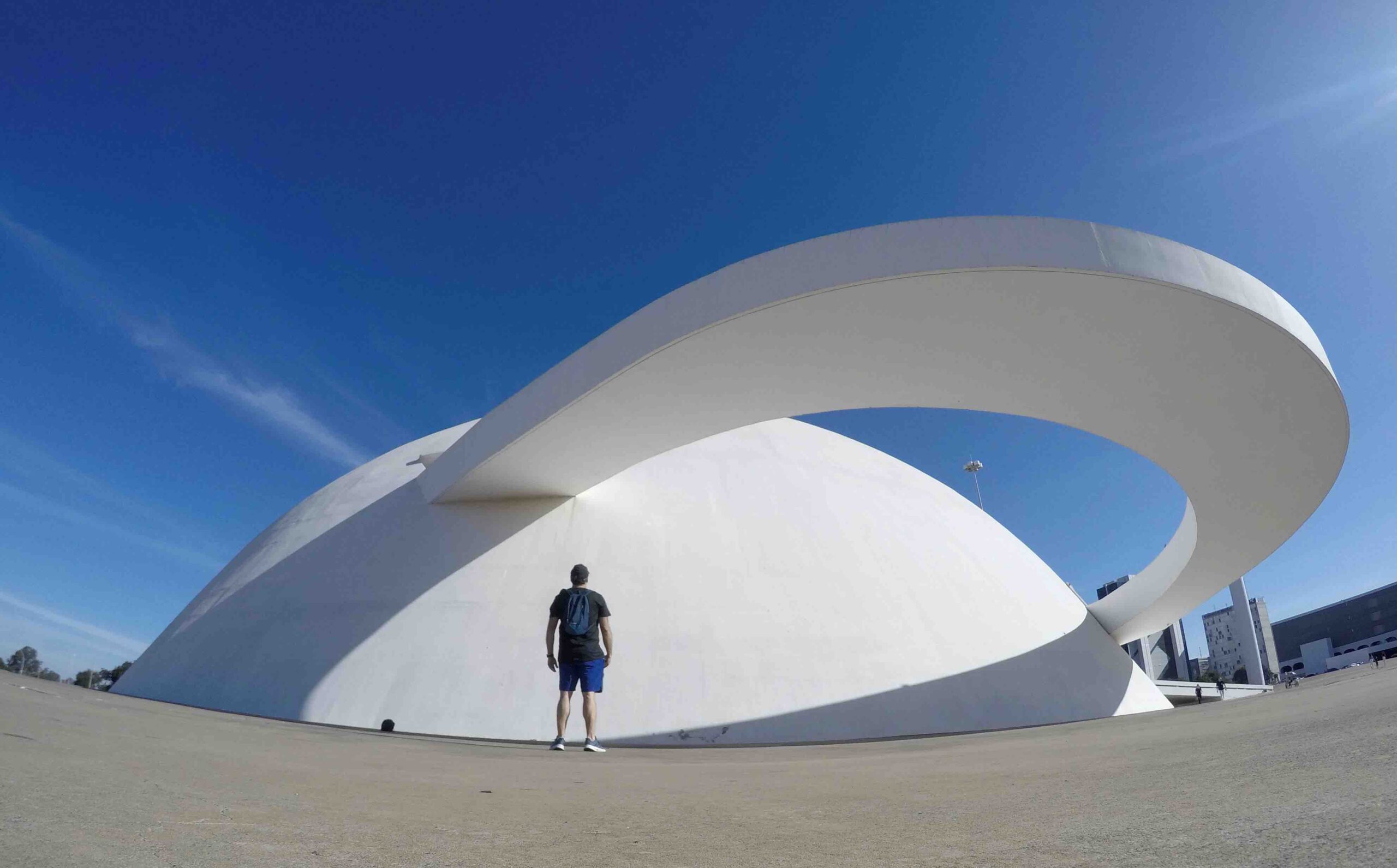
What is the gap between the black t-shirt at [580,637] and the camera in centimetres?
575

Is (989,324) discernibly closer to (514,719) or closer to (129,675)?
(514,719)

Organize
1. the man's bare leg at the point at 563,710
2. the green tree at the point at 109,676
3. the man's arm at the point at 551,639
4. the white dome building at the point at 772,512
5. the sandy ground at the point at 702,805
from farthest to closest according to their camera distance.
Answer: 1. the green tree at the point at 109,676
2. the white dome building at the point at 772,512
3. the man's arm at the point at 551,639
4. the man's bare leg at the point at 563,710
5. the sandy ground at the point at 702,805

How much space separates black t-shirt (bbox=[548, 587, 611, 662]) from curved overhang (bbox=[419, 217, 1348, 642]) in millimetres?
3378

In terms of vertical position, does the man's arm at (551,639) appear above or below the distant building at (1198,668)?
above

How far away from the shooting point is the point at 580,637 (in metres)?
5.76

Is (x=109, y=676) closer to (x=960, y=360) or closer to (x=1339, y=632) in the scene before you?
(x=960, y=360)

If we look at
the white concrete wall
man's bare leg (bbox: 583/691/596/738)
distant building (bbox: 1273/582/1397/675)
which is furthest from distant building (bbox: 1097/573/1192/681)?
man's bare leg (bbox: 583/691/596/738)

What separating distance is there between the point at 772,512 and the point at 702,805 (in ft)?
31.3

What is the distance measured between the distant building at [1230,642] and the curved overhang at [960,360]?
225ft

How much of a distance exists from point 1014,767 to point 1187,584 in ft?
49.4

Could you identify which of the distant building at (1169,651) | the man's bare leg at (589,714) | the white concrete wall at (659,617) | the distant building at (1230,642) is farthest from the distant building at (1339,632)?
the man's bare leg at (589,714)

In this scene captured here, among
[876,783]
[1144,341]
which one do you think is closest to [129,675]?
[876,783]

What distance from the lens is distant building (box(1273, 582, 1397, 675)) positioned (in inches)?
2884

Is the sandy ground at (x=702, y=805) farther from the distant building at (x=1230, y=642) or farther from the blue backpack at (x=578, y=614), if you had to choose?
the distant building at (x=1230, y=642)
